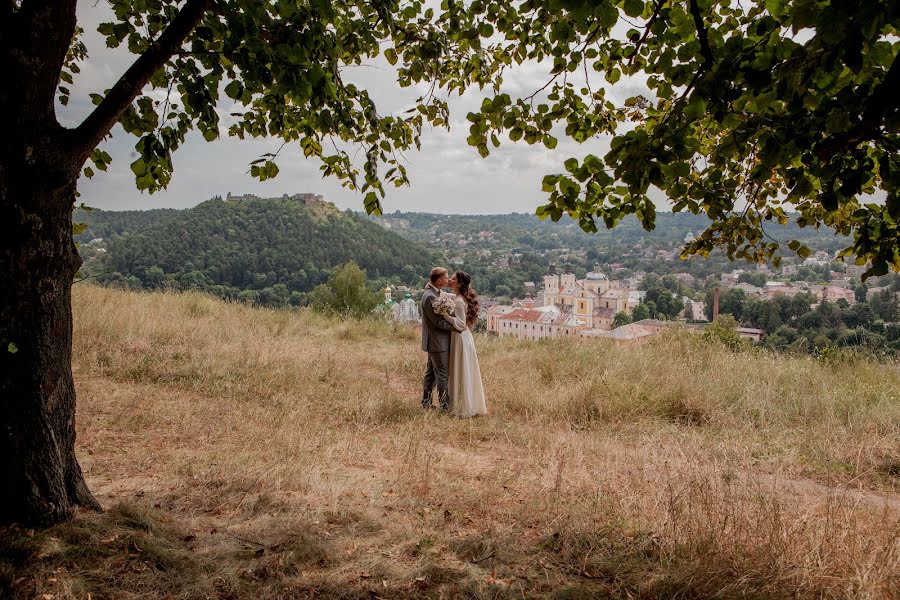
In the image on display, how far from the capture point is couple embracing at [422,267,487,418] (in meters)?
7.32

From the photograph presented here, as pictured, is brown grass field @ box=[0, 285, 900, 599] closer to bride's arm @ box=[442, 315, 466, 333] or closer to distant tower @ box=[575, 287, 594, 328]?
bride's arm @ box=[442, 315, 466, 333]

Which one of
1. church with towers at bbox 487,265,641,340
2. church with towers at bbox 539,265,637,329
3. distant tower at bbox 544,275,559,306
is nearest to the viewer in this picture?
church with towers at bbox 487,265,641,340

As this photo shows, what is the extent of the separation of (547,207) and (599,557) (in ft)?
7.07

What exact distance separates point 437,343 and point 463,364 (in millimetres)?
496

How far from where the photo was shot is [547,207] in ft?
8.99

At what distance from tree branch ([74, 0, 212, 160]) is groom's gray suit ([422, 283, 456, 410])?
4823 millimetres

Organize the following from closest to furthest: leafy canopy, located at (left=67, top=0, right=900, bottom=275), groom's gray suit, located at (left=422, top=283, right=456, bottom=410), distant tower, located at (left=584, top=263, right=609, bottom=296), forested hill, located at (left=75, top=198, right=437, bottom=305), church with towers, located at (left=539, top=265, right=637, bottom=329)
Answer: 1. leafy canopy, located at (left=67, top=0, right=900, bottom=275)
2. groom's gray suit, located at (left=422, top=283, right=456, bottom=410)
3. forested hill, located at (left=75, top=198, right=437, bottom=305)
4. church with towers, located at (left=539, top=265, right=637, bottom=329)
5. distant tower, located at (left=584, top=263, right=609, bottom=296)

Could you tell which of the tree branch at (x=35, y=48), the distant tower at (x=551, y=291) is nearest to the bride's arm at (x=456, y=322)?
the tree branch at (x=35, y=48)

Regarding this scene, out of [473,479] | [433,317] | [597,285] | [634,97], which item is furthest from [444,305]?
[597,285]

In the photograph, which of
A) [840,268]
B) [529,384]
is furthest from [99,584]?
[840,268]

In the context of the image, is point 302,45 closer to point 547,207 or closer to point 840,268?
point 547,207

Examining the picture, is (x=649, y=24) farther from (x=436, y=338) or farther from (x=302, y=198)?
(x=302, y=198)

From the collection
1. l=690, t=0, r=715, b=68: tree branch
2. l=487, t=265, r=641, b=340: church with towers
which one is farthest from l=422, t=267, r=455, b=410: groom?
l=487, t=265, r=641, b=340: church with towers

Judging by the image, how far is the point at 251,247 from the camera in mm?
46469
